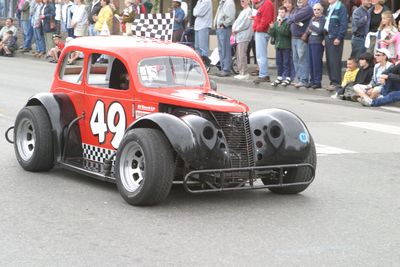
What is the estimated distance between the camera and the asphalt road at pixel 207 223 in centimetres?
587

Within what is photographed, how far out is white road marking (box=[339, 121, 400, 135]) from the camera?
42.3 feet

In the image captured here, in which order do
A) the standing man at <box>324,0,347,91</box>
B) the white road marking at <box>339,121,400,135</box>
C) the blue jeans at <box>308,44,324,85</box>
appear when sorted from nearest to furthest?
the white road marking at <box>339,121,400,135</box> → the standing man at <box>324,0,347,91</box> → the blue jeans at <box>308,44,324,85</box>

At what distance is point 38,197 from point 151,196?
3.92ft

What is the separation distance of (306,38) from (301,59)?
52 centimetres

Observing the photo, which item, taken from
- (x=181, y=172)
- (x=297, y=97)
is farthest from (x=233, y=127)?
(x=297, y=97)

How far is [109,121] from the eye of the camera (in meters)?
8.15

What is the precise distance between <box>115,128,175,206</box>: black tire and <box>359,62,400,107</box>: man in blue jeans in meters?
9.60

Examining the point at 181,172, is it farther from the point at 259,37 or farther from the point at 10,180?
the point at 259,37

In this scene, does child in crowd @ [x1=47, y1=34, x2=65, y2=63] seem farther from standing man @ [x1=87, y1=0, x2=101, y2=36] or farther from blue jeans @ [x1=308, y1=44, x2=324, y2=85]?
blue jeans @ [x1=308, y1=44, x2=324, y2=85]

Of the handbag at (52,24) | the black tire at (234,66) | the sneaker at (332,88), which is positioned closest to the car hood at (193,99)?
the sneaker at (332,88)

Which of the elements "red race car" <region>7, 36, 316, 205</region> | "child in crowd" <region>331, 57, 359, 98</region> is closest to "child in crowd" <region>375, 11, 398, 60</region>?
"child in crowd" <region>331, 57, 359, 98</region>

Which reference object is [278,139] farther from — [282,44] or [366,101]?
[282,44]

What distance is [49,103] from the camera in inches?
341

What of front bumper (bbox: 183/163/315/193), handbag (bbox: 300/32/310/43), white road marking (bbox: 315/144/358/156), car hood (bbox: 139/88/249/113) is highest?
car hood (bbox: 139/88/249/113)
